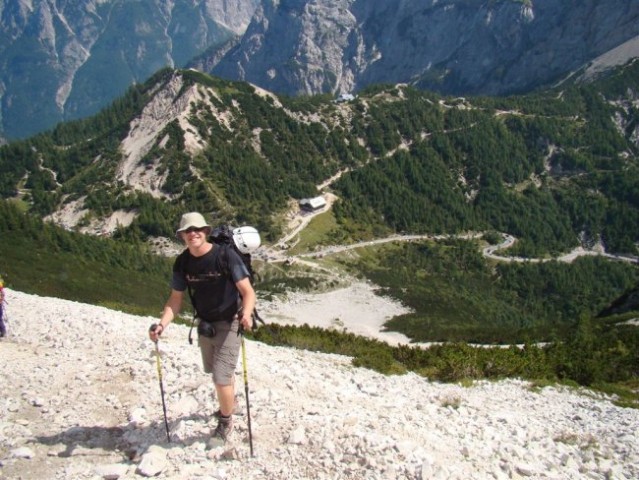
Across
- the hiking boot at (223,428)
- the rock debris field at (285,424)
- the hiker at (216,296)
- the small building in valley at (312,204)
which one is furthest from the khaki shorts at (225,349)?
the small building in valley at (312,204)

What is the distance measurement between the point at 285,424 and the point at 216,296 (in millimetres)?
3063

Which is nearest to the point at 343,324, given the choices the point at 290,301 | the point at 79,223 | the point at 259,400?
the point at 290,301

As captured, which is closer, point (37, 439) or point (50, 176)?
point (37, 439)

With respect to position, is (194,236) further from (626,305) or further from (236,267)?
(626,305)

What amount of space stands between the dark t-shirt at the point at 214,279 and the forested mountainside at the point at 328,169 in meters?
105

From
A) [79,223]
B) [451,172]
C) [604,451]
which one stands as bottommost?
[604,451]

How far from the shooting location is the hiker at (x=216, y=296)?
29.3 ft

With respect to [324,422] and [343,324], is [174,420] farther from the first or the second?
[343,324]

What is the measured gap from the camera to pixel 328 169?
15775 cm

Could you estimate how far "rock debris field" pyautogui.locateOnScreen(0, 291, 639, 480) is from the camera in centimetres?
903

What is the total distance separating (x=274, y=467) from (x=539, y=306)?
118m

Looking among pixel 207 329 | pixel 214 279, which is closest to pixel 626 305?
pixel 207 329

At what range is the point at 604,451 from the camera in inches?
412

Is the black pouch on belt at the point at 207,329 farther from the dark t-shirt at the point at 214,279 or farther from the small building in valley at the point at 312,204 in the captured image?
the small building in valley at the point at 312,204
